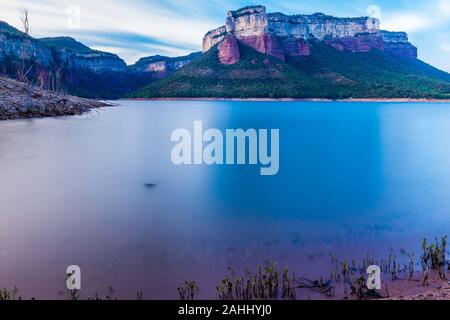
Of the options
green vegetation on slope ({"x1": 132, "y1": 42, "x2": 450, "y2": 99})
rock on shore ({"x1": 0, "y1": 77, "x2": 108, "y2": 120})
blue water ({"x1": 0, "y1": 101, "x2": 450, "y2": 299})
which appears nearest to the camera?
blue water ({"x1": 0, "y1": 101, "x2": 450, "y2": 299})

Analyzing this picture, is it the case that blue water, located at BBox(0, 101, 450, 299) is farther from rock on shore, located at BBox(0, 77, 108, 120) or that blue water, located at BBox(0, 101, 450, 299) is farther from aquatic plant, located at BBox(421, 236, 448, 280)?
rock on shore, located at BBox(0, 77, 108, 120)

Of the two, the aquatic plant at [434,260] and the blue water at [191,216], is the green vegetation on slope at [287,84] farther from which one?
the aquatic plant at [434,260]

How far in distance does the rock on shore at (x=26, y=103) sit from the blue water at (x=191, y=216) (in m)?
23.4

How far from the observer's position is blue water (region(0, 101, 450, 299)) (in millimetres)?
9266

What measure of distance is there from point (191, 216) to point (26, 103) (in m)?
46.7

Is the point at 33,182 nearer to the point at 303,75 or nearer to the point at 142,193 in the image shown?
the point at 142,193

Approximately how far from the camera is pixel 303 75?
623ft

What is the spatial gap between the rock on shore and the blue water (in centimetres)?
2338

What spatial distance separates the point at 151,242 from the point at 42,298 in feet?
12.1

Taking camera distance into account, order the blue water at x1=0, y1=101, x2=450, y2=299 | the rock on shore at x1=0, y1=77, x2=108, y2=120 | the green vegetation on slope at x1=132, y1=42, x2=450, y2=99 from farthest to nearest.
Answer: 1. the green vegetation on slope at x1=132, y1=42, x2=450, y2=99
2. the rock on shore at x1=0, y1=77, x2=108, y2=120
3. the blue water at x1=0, y1=101, x2=450, y2=299

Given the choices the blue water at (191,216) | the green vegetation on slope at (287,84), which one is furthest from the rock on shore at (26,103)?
the green vegetation on slope at (287,84)

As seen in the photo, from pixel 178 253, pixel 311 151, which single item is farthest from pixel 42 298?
pixel 311 151

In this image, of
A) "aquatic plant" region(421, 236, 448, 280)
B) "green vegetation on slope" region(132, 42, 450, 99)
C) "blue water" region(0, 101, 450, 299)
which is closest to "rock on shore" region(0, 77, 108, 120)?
"blue water" region(0, 101, 450, 299)

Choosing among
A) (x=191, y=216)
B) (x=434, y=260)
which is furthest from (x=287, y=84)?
(x=434, y=260)
